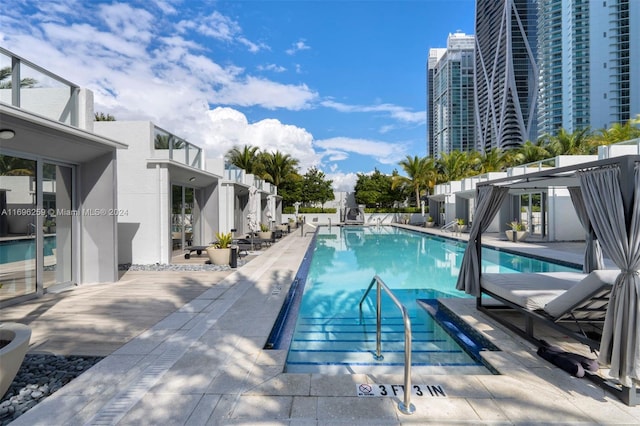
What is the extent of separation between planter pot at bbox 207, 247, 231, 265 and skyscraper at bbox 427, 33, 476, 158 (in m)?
93.0

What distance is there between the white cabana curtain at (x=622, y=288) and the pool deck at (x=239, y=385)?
33 centimetres

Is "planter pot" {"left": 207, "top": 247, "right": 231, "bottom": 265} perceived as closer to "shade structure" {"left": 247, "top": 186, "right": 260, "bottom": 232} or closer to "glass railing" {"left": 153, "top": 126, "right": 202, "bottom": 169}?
"glass railing" {"left": 153, "top": 126, "right": 202, "bottom": 169}

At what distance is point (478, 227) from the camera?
5.21 m

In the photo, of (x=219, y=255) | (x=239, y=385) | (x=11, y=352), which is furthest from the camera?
(x=219, y=255)

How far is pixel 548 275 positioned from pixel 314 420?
15.6 feet

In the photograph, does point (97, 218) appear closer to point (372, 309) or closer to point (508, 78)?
point (372, 309)

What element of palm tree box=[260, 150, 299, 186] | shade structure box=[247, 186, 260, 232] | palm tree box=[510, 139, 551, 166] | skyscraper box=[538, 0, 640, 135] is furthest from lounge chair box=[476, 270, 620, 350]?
skyscraper box=[538, 0, 640, 135]

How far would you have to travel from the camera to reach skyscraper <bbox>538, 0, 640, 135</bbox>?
69.3 m

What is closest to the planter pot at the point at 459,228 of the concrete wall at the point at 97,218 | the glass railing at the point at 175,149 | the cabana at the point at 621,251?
the glass railing at the point at 175,149

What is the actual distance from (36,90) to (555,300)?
815 centimetres

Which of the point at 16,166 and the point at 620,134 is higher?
the point at 620,134

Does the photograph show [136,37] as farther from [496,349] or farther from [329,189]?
[329,189]

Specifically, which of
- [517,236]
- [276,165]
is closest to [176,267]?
[517,236]

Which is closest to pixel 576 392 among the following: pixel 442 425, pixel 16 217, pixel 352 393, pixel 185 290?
pixel 442 425
